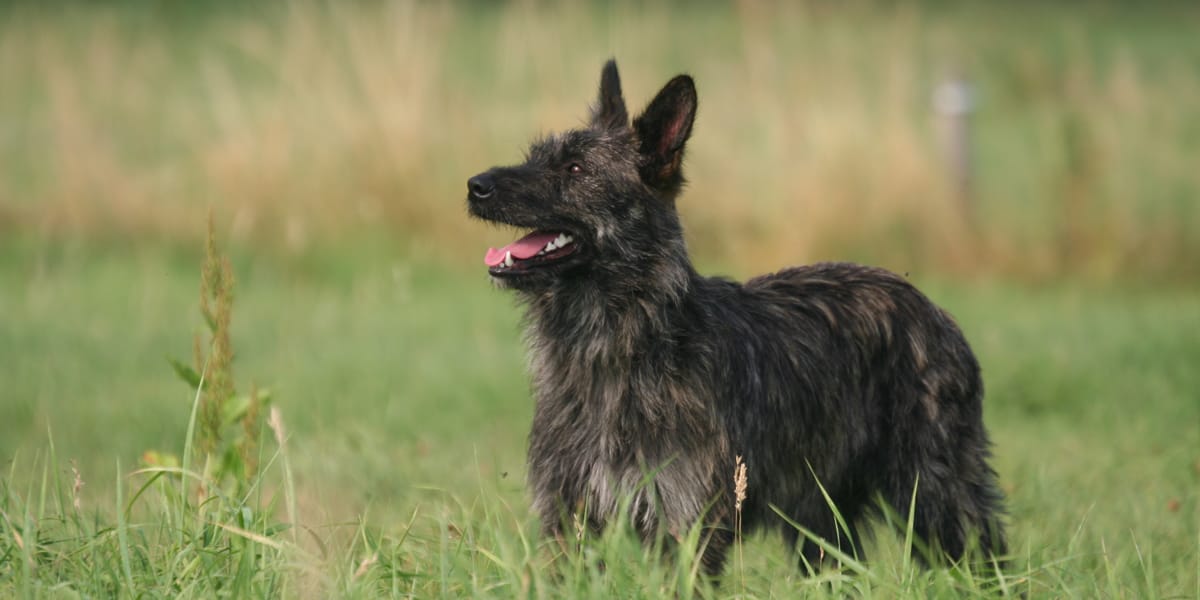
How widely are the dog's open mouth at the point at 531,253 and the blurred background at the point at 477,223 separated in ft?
9.58

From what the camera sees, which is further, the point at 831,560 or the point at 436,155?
the point at 436,155

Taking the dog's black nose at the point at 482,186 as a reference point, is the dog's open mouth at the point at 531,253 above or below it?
below

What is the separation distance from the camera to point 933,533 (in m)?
5.09

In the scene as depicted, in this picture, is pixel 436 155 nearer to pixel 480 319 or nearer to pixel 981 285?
pixel 480 319

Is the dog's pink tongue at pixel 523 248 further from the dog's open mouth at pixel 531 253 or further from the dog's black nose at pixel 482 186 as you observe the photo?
the dog's black nose at pixel 482 186

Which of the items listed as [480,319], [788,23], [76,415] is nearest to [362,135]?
[480,319]

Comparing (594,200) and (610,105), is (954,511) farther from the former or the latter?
(610,105)

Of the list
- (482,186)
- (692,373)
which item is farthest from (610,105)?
(692,373)

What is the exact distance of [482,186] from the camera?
4.71 metres

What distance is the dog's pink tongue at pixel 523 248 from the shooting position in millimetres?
4688

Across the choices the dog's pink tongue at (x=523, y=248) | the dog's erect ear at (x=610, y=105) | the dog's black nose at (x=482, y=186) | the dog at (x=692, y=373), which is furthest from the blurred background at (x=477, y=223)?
the dog's black nose at (x=482, y=186)

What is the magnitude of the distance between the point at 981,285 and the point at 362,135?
5.00 m

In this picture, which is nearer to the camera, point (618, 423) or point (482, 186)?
point (618, 423)

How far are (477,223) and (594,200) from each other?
6.83 m
